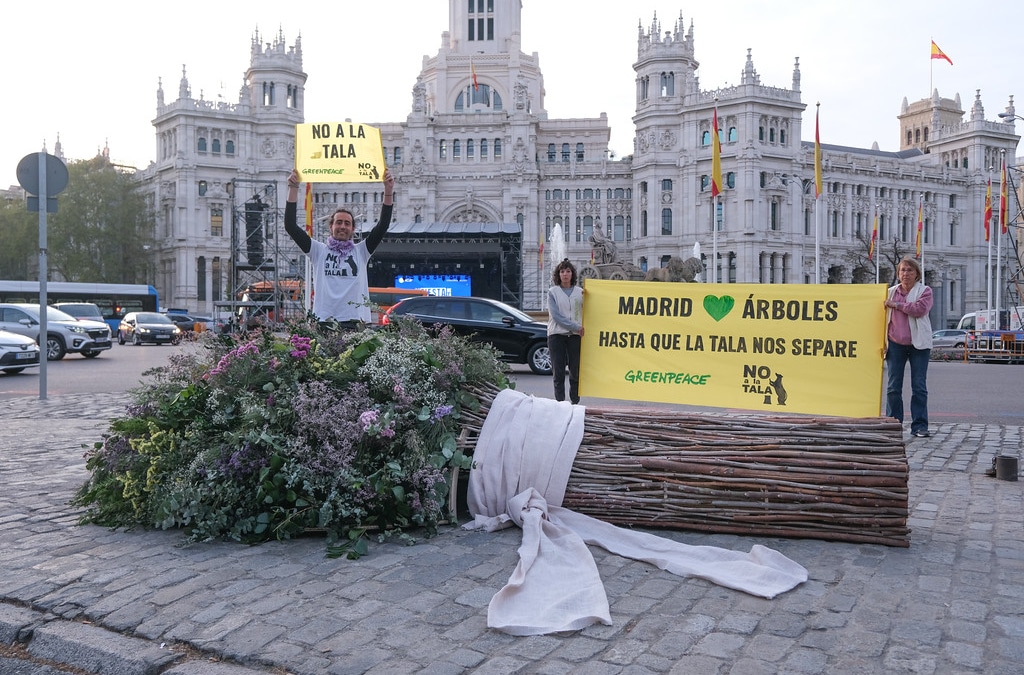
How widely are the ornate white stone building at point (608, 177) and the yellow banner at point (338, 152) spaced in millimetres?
54722

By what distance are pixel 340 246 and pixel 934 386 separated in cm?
1226

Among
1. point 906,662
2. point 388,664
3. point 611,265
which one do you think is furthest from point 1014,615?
point 611,265

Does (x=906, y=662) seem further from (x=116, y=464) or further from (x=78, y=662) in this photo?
(x=116, y=464)

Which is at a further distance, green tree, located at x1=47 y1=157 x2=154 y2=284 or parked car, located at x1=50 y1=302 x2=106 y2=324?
green tree, located at x1=47 y1=157 x2=154 y2=284

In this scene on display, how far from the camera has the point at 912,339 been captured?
8.48 m

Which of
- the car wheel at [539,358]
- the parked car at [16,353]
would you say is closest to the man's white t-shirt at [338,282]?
the car wheel at [539,358]

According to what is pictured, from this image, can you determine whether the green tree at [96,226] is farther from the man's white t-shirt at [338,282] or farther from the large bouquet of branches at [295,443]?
the large bouquet of branches at [295,443]

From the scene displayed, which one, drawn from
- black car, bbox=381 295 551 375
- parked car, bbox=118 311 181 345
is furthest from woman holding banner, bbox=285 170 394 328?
parked car, bbox=118 311 181 345

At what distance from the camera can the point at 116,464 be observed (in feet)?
15.2

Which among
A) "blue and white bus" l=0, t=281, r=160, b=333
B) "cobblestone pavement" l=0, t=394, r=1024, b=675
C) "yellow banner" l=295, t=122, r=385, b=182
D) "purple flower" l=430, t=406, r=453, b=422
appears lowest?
"cobblestone pavement" l=0, t=394, r=1024, b=675

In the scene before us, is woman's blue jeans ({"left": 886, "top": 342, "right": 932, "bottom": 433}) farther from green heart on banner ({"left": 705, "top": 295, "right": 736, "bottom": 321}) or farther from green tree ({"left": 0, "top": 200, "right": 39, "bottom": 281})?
green tree ({"left": 0, "top": 200, "right": 39, "bottom": 281})

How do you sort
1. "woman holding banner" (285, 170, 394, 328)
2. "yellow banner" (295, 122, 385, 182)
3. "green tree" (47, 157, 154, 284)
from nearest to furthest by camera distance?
"woman holding banner" (285, 170, 394, 328)
"yellow banner" (295, 122, 385, 182)
"green tree" (47, 157, 154, 284)

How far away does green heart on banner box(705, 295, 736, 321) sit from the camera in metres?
6.11

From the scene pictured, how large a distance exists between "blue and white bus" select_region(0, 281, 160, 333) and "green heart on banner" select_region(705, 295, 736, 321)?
43.0 metres
